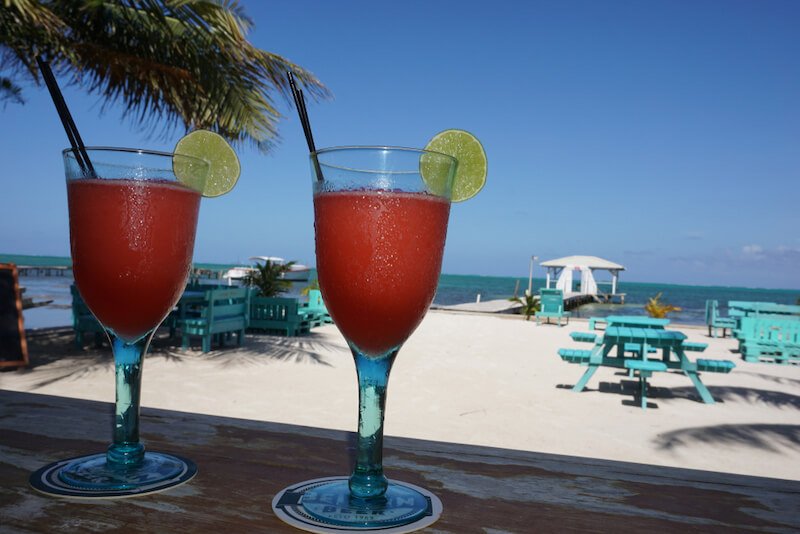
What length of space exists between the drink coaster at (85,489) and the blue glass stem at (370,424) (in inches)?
10.0

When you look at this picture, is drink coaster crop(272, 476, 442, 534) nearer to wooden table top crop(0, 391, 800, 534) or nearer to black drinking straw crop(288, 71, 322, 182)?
wooden table top crop(0, 391, 800, 534)

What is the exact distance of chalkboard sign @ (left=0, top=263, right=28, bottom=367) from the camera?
6.45m

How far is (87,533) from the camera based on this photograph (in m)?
0.68

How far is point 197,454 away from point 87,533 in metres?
0.32

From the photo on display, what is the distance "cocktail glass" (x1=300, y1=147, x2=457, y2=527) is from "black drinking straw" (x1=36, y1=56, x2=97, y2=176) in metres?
0.36

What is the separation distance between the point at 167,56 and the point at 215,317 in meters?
3.56

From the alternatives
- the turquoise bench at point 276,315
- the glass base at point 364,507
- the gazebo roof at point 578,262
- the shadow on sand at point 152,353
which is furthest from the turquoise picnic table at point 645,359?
the gazebo roof at point 578,262

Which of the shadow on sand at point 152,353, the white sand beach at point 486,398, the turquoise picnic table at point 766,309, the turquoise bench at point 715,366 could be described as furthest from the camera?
the turquoise picnic table at point 766,309

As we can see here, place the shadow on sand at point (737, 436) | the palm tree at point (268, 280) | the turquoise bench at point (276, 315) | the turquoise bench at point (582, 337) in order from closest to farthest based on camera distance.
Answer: the shadow on sand at point (737, 436) → the turquoise bench at point (582, 337) → the turquoise bench at point (276, 315) → the palm tree at point (268, 280)

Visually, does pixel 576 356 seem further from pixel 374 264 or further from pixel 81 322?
pixel 374 264

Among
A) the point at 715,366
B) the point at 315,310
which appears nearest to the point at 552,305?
the point at 315,310

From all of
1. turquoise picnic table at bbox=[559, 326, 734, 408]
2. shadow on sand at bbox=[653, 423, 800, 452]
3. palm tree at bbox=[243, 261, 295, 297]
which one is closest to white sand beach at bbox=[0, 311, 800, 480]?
shadow on sand at bbox=[653, 423, 800, 452]

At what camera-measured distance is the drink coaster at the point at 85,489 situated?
31.0 inches

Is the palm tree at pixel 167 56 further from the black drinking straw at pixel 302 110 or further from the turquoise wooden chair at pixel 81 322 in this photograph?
the black drinking straw at pixel 302 110
